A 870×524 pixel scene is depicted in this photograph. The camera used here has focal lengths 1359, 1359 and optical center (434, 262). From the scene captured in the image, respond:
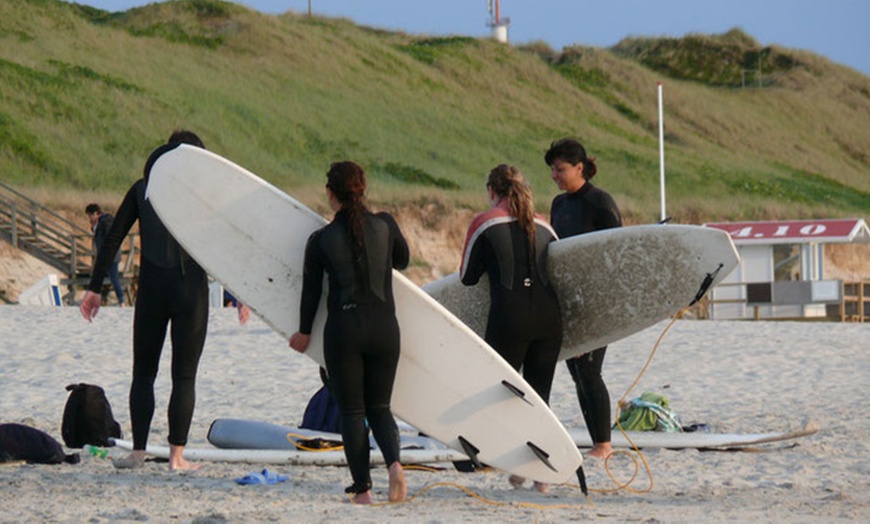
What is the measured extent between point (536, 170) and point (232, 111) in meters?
11.6

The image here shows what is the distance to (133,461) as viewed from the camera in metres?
6.79

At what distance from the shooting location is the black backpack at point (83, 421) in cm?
776

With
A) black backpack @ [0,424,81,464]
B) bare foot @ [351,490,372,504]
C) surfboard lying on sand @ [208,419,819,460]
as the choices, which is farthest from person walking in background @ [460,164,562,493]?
black backpack @ [0,424,81,464]

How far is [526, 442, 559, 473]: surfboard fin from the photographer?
589cm

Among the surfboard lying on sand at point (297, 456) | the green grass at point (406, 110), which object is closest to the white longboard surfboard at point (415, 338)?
the surfboard lying on sand at point (297, 456)

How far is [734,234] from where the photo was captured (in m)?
28.8

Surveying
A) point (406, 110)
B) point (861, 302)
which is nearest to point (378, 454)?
point (861, 302)

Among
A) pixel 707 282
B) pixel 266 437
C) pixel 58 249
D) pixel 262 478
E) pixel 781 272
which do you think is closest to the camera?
pixel 262 478

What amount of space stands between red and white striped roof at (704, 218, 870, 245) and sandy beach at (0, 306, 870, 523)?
11357 mm

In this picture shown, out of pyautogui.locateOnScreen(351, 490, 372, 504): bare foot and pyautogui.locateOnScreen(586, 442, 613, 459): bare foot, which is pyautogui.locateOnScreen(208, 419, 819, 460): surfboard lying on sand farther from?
pyautogui.locateOnScreen(351, 490, 372, 504): bare foot

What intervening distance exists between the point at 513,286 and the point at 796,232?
2379 centimetres

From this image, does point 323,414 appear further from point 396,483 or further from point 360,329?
point 360,329

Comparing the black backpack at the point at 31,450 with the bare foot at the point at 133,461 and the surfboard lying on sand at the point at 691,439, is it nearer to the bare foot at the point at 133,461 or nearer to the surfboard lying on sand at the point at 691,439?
the bare foot at the point at 133,461

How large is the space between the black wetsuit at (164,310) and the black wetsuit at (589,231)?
1.81 meters
